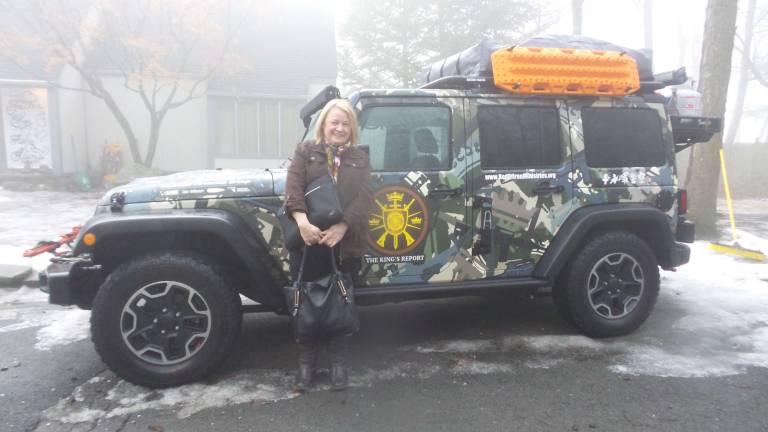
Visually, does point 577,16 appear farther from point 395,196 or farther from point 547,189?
point 395,196

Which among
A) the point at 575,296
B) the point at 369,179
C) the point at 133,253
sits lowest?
the point at 575,296

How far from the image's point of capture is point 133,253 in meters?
3.40

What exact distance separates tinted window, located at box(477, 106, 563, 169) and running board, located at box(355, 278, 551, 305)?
0.86 metres

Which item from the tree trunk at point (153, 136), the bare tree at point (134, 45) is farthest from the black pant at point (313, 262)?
the tree trunk at point (153, 136)

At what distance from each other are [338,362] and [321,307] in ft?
1.50

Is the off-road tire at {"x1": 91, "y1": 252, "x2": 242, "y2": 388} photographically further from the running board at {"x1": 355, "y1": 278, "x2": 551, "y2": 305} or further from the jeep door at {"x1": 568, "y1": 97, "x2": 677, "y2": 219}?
the jeep door at {"x1": 568, "y1": 97, "x2": 677, "y2": 219}

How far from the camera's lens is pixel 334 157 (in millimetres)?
3219

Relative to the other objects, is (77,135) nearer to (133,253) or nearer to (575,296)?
(133,253)

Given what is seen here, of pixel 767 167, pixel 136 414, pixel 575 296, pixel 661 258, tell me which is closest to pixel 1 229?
pixel 136 414

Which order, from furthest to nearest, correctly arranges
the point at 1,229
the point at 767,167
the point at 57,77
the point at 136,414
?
the point at 767,167
the point at 57,77
the point at 1,229
the point at 136,414

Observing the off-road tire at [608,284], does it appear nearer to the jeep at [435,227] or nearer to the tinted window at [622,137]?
the jeep at [435,227]

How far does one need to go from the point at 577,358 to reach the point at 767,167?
1881cm

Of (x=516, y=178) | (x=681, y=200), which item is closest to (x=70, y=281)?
(x=516, y=178)

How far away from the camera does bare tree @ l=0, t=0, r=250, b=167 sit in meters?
13.8
